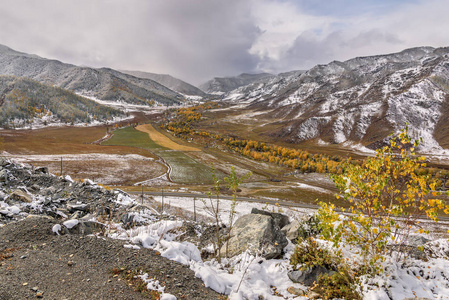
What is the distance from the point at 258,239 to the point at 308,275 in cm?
316

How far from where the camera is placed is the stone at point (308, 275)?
9.04m

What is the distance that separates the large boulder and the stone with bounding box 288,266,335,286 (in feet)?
5.46

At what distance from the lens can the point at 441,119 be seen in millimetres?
170750

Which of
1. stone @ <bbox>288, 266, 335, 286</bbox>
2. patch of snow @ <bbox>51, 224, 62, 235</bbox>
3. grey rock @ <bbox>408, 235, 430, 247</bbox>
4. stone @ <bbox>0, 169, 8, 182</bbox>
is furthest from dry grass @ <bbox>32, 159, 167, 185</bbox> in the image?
grey rock @ <bbox>408, 235, 430, 247</bbox>

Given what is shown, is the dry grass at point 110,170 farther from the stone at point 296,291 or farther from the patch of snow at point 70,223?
the stone at point 296,291

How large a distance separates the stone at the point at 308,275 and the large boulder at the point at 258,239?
1666mm

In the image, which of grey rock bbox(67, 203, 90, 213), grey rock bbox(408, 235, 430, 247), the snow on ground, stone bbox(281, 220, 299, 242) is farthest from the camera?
grey rock bbox(67, 203, 90, 213)

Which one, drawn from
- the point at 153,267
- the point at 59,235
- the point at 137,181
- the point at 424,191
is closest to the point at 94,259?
the point at 153,267

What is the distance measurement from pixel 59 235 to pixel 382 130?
215 meters

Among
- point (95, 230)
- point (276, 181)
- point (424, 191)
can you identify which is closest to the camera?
point (424, 191)

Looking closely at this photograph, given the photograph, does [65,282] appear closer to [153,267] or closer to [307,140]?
[153,267]

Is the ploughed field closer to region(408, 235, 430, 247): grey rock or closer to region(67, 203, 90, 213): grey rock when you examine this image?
region(67, 203, 90, 213): grey rock

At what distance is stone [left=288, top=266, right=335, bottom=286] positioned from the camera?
904 centimetres

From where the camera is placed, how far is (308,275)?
9.18 metres
